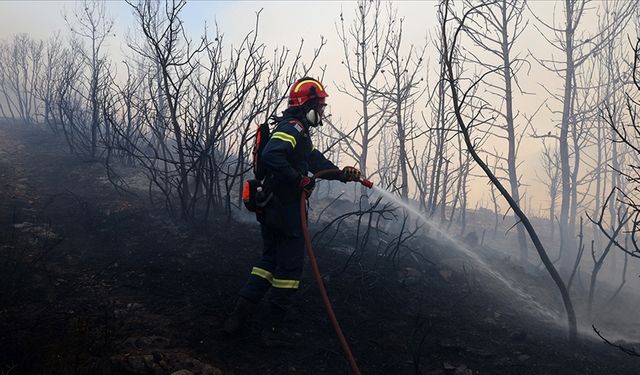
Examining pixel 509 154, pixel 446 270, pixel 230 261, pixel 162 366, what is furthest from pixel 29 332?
pixel 509 154

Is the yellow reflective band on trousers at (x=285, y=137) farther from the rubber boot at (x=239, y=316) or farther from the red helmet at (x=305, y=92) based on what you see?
the rubber boot at (x=239, y=316)

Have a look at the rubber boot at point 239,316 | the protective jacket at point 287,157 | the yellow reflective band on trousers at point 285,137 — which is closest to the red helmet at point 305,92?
the protective jacket at point 287,157

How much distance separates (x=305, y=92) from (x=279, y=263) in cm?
147

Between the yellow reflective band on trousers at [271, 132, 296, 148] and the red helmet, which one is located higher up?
the red helmet

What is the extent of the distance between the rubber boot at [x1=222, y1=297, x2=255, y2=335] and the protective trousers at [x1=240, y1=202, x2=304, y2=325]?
0.15 feet

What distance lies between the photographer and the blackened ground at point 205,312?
2486 mm

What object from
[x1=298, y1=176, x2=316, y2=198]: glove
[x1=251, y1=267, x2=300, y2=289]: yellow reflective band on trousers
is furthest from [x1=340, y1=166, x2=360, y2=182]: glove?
[x1=251, y1=267, x2=300, y2=289]: yellow reflective band on trousers

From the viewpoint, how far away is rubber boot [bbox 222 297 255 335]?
2830 mm

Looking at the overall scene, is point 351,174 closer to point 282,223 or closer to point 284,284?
point 282,223

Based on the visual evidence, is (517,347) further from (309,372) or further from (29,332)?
(29,332)

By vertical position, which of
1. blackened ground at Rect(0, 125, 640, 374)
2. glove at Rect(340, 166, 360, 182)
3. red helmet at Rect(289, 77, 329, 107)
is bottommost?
blackened ground at Rect(0, 125, 640, 374)

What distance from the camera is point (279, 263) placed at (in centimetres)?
315

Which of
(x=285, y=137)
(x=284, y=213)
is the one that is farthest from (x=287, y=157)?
(x=284, y=213)

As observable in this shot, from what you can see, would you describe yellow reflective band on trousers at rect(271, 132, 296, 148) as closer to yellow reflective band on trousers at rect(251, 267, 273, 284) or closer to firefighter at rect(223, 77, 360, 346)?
firefighter at rect(223, 77, 360, 346)
